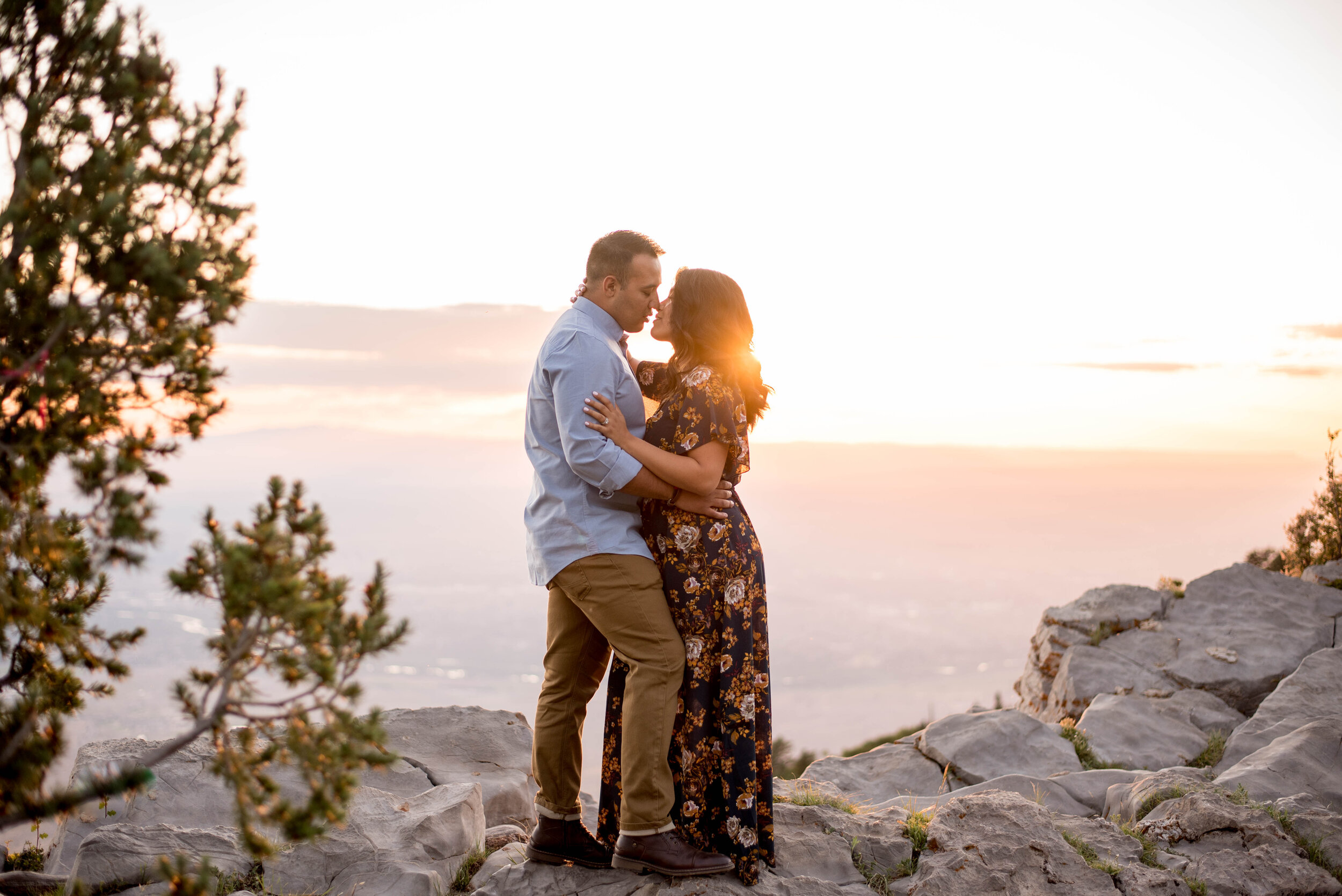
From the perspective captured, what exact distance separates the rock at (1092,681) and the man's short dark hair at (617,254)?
6.91 metres

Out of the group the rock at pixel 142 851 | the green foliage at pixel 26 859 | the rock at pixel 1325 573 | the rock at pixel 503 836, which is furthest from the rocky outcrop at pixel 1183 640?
the green foliage at pixel 26 859

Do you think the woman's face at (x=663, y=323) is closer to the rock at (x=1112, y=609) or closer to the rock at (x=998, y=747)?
the rock at (x=998, y=747)

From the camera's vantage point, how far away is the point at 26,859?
17.5 feet

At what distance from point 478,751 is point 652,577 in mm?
2909

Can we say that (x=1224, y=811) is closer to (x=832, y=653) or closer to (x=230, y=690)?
(x=230, y=690)

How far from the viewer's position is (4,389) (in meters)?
2.41

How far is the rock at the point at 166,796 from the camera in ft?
15.9

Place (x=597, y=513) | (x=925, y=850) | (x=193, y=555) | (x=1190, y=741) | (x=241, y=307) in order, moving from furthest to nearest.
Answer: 1. (x=1190, y=741)
2. (x=925, y=850)
3. (x=597, y=513)
4. (x=241, y=307)
5. (x=193, y=555)

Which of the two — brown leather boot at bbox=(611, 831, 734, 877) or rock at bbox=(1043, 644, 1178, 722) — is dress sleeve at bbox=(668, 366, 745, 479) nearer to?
brown leather boot at bbox=(611, 831, 734, 877)

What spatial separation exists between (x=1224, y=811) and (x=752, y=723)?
113 inches

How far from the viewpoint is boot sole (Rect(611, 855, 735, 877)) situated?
379cm

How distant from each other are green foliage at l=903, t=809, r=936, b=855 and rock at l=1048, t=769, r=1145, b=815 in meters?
1.76

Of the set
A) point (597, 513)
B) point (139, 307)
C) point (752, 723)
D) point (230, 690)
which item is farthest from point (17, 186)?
point (752, 723)

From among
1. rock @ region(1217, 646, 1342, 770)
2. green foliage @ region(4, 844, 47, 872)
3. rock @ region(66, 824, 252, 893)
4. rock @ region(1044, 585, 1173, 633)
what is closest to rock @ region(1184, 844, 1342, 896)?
rock @ region(1217, 646, 1342, 770)
